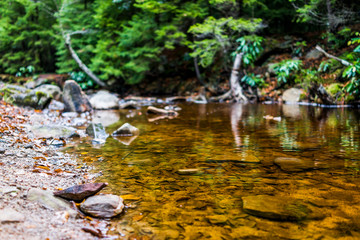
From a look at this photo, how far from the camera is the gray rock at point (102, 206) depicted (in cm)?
188

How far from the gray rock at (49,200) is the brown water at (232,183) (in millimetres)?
387

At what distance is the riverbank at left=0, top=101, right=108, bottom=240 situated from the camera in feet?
5.19

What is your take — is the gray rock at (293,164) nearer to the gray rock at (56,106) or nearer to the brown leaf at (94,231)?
the brown leaf at (94,231)

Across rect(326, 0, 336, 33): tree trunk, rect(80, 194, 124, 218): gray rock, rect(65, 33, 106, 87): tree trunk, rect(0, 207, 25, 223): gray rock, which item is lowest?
rect(80, 194, 124, 218): gray rock

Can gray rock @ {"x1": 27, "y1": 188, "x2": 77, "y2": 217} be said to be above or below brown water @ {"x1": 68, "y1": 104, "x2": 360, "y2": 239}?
above

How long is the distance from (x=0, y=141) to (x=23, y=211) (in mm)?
2003

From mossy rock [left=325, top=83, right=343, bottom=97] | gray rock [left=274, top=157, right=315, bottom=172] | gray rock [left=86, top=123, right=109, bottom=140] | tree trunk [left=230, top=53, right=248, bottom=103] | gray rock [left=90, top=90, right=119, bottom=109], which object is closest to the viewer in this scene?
gray rock [left=274, top=157, right=315, bottom=172]

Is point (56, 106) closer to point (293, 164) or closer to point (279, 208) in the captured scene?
point (293, 164)

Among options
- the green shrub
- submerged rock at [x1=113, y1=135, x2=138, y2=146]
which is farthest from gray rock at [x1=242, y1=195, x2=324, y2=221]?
the green shrub

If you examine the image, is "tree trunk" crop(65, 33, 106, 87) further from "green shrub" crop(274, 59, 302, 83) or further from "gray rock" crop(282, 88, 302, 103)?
"gray rock" crop(282, 88, 302, 103)

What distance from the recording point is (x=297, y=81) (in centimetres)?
1195

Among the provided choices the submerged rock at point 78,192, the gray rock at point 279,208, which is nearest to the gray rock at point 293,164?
the gray rock at point 279,208

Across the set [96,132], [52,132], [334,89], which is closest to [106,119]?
[96,132]

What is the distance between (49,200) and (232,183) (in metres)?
1.56
